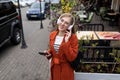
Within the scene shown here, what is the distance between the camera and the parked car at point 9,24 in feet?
25.8

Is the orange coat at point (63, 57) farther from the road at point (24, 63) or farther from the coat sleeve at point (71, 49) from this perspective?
the road at point (24, 63)

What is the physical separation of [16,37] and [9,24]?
909mm

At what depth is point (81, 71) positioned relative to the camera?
14.6ft

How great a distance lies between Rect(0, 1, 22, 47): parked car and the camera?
787 centimetres

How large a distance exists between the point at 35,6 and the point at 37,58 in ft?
44.4

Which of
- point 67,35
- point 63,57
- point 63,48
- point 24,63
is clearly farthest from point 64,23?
point 24,63

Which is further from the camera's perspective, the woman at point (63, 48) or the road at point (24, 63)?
the road at point (24, 63)

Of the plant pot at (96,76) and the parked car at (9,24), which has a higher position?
the parked car at (9,24)

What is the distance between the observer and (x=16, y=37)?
930 cm

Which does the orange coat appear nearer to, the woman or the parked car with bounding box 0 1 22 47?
the woman

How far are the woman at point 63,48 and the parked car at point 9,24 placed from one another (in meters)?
4.68

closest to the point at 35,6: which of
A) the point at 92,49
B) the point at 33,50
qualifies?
the point at 33,50

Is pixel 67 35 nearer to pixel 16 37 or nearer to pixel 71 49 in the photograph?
pixel 71 49

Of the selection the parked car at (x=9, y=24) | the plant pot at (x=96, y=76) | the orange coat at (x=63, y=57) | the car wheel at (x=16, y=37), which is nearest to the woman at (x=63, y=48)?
the orange coat at (x=63, y=57)
